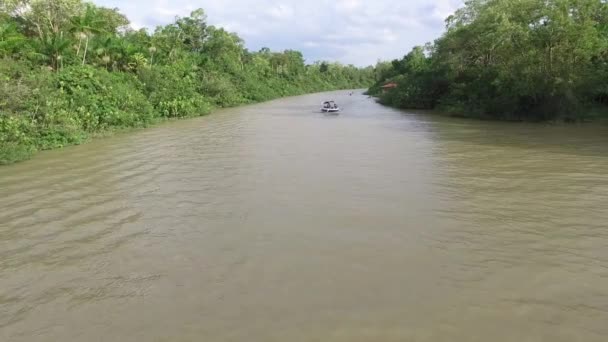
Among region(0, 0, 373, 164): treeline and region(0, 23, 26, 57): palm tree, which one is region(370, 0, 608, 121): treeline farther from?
region(0, 23, 26, 57): palm tree

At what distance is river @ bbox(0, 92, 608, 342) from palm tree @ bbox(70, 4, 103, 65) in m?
15.1

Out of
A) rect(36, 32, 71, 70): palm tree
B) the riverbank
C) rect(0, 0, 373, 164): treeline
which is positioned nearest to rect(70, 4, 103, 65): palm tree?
rect(0, 0, 373, 164): treeline

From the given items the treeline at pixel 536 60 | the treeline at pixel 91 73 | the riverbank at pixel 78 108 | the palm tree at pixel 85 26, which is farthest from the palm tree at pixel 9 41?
the treeline at pixel 536 60

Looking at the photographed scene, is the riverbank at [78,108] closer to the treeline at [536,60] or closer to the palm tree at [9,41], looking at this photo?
the palm tree at [9,41]

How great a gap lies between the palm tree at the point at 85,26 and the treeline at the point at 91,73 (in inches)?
2.4

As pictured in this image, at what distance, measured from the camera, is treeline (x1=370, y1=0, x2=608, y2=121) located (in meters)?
21.3

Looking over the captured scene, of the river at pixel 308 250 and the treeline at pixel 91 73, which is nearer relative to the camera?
the river at pixel 308 250

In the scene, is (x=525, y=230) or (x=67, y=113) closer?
(x=525, y=230)

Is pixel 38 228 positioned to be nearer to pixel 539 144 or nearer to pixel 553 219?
pixel 553 219

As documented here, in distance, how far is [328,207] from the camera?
8.69 metres

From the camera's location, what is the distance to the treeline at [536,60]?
69.9 feet

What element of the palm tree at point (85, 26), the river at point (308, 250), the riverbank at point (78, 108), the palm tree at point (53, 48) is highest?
the palm tree at point (85, 26)

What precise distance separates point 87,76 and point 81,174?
13504mm

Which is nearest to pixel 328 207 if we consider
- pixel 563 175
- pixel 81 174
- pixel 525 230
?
pixel 525 230
